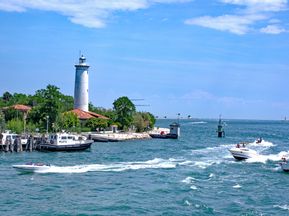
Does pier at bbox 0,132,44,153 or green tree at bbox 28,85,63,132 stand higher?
green tree at bbox 28,85,63,132

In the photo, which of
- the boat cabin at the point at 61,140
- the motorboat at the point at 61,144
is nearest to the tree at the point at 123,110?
the motorboat at the point at 61,144

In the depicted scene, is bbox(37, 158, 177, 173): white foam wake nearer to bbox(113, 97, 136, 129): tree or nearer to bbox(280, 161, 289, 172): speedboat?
bbox(280, 161, 289, 172): speedboat

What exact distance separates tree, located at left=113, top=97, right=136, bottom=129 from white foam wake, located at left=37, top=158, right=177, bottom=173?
196 ft

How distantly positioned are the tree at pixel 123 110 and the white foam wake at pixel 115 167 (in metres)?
59.6

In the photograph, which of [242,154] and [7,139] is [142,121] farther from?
[242,154]

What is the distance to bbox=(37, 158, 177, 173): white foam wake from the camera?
53566 mm

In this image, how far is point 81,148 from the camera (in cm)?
8094

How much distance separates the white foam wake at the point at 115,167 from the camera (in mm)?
53566

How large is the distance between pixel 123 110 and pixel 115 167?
219ft

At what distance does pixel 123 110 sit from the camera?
124562 mm

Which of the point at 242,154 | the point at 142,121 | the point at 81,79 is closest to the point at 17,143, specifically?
the point at 242,154

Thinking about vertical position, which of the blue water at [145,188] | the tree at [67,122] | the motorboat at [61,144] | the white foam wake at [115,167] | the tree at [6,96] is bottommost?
the blue water at [145,188]

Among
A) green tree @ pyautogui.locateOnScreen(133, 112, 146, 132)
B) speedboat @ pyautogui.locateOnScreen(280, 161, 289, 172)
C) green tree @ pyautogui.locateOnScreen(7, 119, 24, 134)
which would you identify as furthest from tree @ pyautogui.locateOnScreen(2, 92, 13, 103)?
speedboat @ pyautogui.locateOnScreen(280, 161, 289, 172)

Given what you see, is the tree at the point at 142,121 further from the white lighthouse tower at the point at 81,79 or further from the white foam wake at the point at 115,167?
the white foam wake at the point at 115,167
